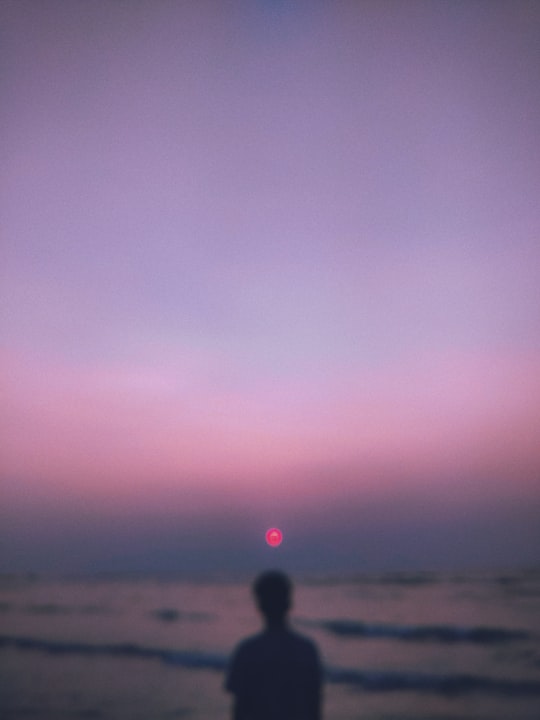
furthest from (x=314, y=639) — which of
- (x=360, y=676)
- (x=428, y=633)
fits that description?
(x=360, y=676)

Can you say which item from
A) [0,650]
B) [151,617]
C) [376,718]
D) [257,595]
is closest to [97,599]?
[151,617]

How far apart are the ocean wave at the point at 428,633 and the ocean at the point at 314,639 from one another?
0.04 metres

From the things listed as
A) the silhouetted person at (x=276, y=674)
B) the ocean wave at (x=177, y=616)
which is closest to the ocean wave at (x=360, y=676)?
the ocean wave at (x=177, y=616)

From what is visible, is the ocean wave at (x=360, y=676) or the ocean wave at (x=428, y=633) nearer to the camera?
the ocean wave at (x=360, y=676)

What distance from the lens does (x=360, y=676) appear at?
13.4m

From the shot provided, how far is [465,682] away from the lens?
42.7 feet

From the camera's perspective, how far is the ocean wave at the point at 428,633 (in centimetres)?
1839

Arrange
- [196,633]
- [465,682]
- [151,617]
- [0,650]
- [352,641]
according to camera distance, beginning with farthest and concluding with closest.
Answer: [151,617], [196,633], [352,641], [0,650], [465,682]

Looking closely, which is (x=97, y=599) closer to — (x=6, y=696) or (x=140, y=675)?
(x=140, y=675)

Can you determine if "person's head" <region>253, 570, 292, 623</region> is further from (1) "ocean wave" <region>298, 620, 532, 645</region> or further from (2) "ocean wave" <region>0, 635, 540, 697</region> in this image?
(1) "ocean wave" <region>298, 620, 532, 645</region>

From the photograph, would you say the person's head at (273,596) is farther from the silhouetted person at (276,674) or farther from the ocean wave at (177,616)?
the ocean wave at (177,616)

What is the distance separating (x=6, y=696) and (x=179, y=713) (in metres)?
2.84

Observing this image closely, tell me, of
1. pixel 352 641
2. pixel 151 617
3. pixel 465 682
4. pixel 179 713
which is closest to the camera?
pixel 179 713

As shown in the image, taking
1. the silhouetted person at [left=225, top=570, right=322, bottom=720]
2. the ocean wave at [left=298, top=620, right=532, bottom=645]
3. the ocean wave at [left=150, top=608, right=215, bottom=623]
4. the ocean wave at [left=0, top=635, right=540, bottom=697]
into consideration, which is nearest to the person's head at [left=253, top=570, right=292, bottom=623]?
the silhouetted person at [left=225, top=570, right=322, bottom=720]
